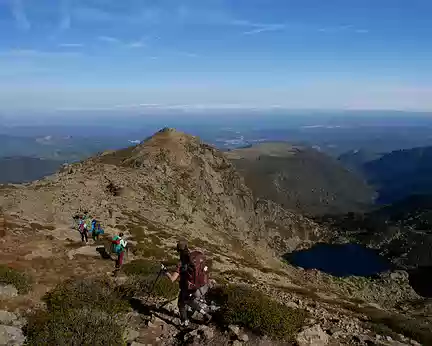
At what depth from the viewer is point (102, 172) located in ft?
222

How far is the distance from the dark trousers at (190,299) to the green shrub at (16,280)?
8.19 m

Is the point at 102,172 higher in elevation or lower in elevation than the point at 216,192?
higher

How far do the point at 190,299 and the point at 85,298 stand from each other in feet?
16.3

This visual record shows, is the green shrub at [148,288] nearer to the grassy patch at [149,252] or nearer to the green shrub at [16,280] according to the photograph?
the green shrub at [16,280]

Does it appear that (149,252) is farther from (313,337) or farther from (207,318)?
(313,337)

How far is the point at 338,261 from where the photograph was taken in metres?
188

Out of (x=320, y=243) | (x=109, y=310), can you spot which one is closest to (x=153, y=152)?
(x=109, y=310)

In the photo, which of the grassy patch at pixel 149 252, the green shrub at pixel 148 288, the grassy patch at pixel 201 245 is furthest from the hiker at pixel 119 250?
the grassy patch at pixel 201 245

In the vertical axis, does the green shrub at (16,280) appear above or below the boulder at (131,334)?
above

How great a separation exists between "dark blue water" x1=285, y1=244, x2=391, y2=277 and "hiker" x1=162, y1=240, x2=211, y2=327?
151 meters

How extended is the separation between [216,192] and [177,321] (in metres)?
82.2

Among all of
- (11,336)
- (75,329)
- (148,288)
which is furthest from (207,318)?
(11,336)

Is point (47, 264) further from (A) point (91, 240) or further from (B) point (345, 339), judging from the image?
(B) point (345, 339)

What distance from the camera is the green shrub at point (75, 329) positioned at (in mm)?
14070
